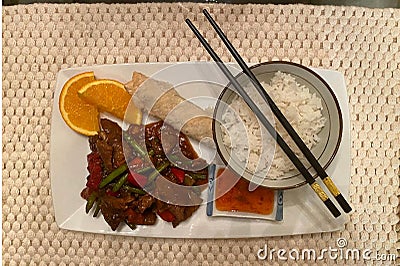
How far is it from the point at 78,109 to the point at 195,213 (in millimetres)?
393

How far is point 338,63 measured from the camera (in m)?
1.43

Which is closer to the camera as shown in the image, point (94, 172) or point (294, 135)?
point (294, 135)

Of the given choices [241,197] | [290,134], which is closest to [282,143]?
[290,134]

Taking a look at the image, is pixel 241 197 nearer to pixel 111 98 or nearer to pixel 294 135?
pixel 294 135

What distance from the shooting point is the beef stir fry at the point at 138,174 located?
134 cm

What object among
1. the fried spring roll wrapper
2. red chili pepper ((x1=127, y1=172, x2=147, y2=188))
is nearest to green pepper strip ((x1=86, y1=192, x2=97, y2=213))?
red chili pepper ((x1=127, y1=172, x2=147, y2=188))

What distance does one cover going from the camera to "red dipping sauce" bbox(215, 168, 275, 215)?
Answer: 53.2 inches

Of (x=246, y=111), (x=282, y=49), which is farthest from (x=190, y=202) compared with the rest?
(x=282, y=49)

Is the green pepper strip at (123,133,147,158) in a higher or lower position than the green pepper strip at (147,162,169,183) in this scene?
higher

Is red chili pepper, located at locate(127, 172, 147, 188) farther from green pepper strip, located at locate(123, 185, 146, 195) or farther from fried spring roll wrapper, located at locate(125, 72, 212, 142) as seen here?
fried spring roll wrapper, located at locate(125, 72, 212, 142)

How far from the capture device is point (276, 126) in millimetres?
1315

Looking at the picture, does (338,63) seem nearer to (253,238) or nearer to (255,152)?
(255,152)

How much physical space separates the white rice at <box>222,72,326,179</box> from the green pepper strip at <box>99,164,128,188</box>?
0.26m

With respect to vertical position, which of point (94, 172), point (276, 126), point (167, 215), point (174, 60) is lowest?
point (167, 215)
